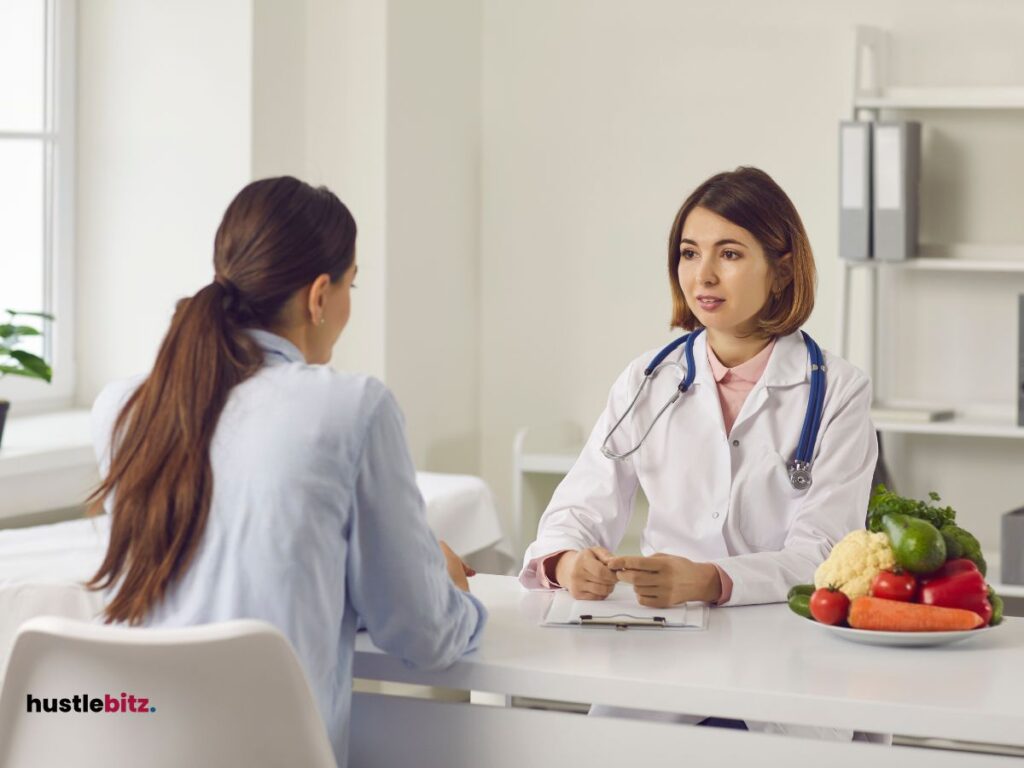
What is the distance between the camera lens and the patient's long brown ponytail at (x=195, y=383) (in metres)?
1.35

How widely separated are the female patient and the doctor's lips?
2.14 ft

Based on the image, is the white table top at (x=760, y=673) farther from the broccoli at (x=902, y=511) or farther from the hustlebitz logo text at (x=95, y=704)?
the hustlebitz logo text at (x=95, y=704)

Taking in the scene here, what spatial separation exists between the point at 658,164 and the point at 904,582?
8.36 feet

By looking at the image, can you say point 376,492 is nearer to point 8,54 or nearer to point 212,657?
point 212,657

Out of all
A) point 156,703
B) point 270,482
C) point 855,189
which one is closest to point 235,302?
point 270,482

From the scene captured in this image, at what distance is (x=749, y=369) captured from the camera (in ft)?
Answer: 6.48

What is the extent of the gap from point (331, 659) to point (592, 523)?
65 centimetres

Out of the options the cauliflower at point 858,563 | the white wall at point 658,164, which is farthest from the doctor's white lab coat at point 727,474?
the white wall at point 658,164

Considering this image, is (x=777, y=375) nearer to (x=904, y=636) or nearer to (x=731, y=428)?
(x=731, y=428)

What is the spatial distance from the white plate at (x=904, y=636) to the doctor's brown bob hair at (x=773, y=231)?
57 centimetres

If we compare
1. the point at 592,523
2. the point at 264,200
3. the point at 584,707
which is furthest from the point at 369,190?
the point at 264,200

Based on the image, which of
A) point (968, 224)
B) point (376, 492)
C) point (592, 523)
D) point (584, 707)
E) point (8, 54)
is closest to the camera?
point (376, 492)

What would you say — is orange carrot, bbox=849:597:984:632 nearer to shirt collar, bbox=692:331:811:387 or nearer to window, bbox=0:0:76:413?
shirt collar, bbox=692:331:811:387

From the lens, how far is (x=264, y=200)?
144cm
